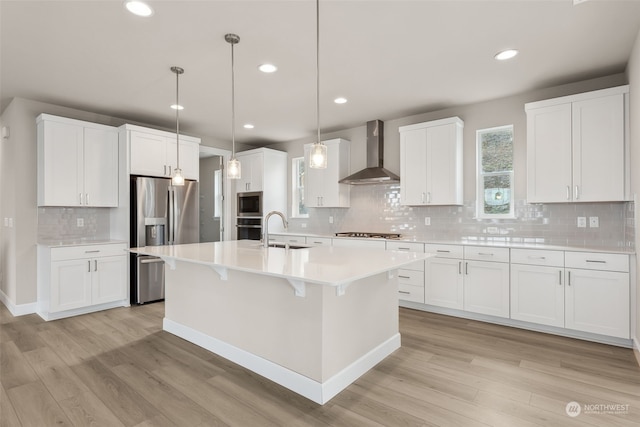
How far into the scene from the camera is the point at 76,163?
4.22 metres

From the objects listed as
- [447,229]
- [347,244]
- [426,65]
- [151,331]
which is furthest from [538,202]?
[151,331]

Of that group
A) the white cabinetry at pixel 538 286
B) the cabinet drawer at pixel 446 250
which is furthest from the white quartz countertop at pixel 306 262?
the white cabinetry at pixel 538 286

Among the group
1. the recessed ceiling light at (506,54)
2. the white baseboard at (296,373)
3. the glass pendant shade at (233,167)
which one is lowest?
the white baseboard at (296,373)

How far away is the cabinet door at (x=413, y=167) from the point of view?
443cm

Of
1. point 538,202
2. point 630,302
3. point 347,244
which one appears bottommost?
point 630,302

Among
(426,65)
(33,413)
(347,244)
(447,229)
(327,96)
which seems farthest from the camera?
(347,244)

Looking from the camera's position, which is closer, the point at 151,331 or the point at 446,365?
the point at 446,365

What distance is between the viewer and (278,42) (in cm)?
276

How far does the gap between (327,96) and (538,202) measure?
262 centimetres

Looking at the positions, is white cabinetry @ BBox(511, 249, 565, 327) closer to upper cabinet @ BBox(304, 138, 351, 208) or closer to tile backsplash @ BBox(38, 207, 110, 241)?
upper cabinet @ BBox(304, 138, 351, 208)

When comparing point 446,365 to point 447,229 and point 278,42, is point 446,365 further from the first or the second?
point 278,42

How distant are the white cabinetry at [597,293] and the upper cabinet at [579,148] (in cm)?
62

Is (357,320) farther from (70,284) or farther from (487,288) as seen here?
(70,284)

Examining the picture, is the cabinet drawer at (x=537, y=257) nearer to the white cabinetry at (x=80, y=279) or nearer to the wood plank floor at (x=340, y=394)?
the wood plank floor at (x=340, y=394)
